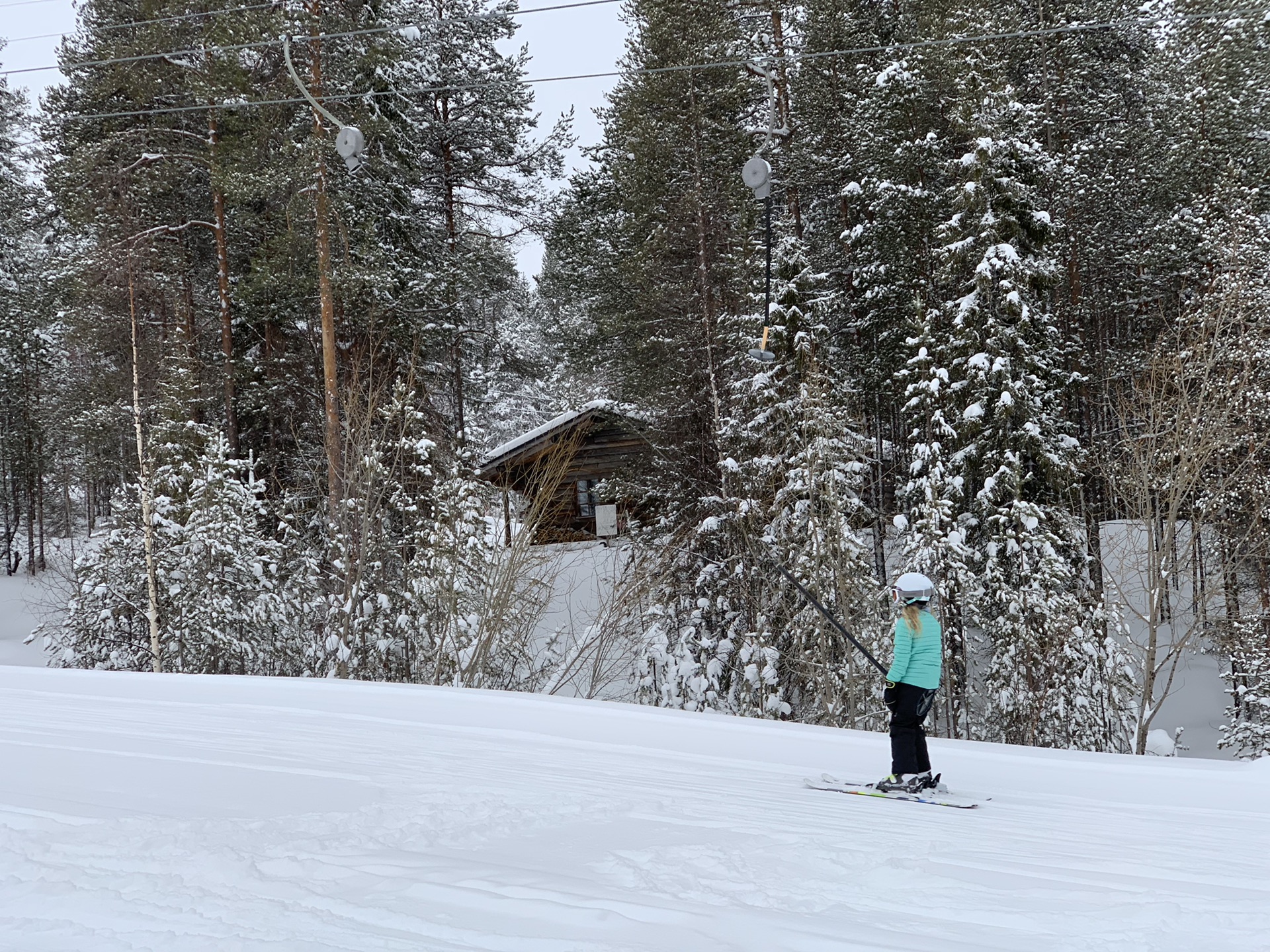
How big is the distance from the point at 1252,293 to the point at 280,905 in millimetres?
17770

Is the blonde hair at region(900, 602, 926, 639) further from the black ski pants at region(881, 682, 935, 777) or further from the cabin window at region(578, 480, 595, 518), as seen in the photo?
the cabin window at region(578, 480, 595, 518)

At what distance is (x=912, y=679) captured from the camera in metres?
7.03

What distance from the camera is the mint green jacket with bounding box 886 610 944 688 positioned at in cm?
703

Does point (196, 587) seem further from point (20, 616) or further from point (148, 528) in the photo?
point (20, 616)

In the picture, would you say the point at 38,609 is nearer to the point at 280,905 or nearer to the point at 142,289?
the point at 142,289

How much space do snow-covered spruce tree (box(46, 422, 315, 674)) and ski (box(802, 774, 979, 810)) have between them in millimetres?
13005

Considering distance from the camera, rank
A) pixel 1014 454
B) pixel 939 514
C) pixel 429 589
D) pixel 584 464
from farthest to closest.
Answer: pixel 584 464 < pixel 1014 454 < pixel 939 514 < pixel 429 589

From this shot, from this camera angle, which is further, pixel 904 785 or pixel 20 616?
pixel 20 616

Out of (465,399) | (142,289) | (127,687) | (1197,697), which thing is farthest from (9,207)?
(1197,697)

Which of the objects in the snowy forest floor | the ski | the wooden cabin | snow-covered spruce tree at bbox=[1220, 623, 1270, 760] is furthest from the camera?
the wooden cabin

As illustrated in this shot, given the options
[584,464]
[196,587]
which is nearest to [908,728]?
[196,587]

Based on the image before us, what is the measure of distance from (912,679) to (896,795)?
2.77 feet

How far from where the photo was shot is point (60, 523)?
47750 mm

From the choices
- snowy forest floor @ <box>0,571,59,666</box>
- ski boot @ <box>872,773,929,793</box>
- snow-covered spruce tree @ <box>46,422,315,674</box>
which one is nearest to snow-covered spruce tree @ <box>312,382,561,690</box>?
→ snow-covered spruce tree @ <box>46,422,315,674</box>
